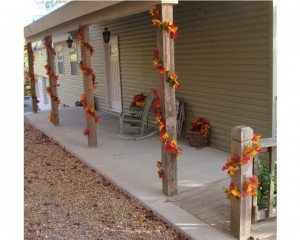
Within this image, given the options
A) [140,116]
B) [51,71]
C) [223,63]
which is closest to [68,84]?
[51,71]

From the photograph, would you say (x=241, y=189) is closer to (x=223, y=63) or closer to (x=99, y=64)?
(x=223, y=63)

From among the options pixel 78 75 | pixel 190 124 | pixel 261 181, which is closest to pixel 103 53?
pixel 78 75

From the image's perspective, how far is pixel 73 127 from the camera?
7.86m

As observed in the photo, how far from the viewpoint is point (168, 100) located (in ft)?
12.1

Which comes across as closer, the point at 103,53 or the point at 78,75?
the point at 103,53

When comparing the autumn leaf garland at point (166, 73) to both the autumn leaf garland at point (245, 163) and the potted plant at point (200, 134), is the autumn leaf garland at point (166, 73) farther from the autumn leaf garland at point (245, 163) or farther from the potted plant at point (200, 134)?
the potted plant at point (200, 134)

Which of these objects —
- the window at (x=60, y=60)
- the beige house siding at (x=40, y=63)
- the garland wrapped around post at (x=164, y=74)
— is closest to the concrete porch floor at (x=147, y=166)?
the garland wrapped around post at (x=164, y=74)

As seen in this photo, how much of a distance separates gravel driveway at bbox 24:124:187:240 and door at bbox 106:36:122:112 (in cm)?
399

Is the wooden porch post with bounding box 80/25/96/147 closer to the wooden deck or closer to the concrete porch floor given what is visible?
the concrete porch floor

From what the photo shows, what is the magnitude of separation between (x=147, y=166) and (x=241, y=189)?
7.39 feet
